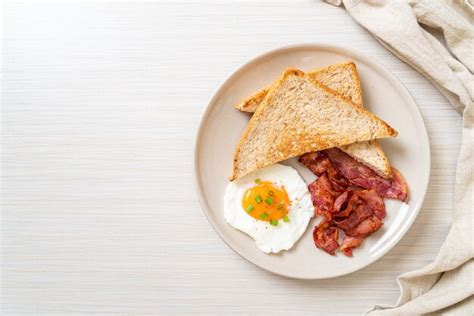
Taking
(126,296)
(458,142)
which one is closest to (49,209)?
(126,296)

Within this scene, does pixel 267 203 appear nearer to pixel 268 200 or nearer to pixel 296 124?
pixel 268 200

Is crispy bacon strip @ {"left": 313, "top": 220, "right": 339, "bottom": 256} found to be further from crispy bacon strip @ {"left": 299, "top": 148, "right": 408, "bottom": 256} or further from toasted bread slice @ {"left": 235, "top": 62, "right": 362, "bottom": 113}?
toasted bread slice @ {"left": 235, "top": 62, "right": 362, "bottom": 113}

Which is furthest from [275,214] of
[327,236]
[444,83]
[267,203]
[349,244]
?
[444,83]

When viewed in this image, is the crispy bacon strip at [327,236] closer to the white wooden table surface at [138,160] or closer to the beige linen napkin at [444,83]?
the white wooden table surface at [138,160]

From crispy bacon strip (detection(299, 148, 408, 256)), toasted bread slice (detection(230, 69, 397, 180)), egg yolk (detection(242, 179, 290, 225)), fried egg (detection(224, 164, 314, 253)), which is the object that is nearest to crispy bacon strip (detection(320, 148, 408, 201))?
crispy bacon strip (detection(299, 148, 408, 256))

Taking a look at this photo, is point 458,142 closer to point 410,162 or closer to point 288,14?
point 410,162

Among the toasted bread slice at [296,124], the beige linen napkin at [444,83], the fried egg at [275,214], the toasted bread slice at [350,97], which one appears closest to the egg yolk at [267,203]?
the fried egg at [275,214]
